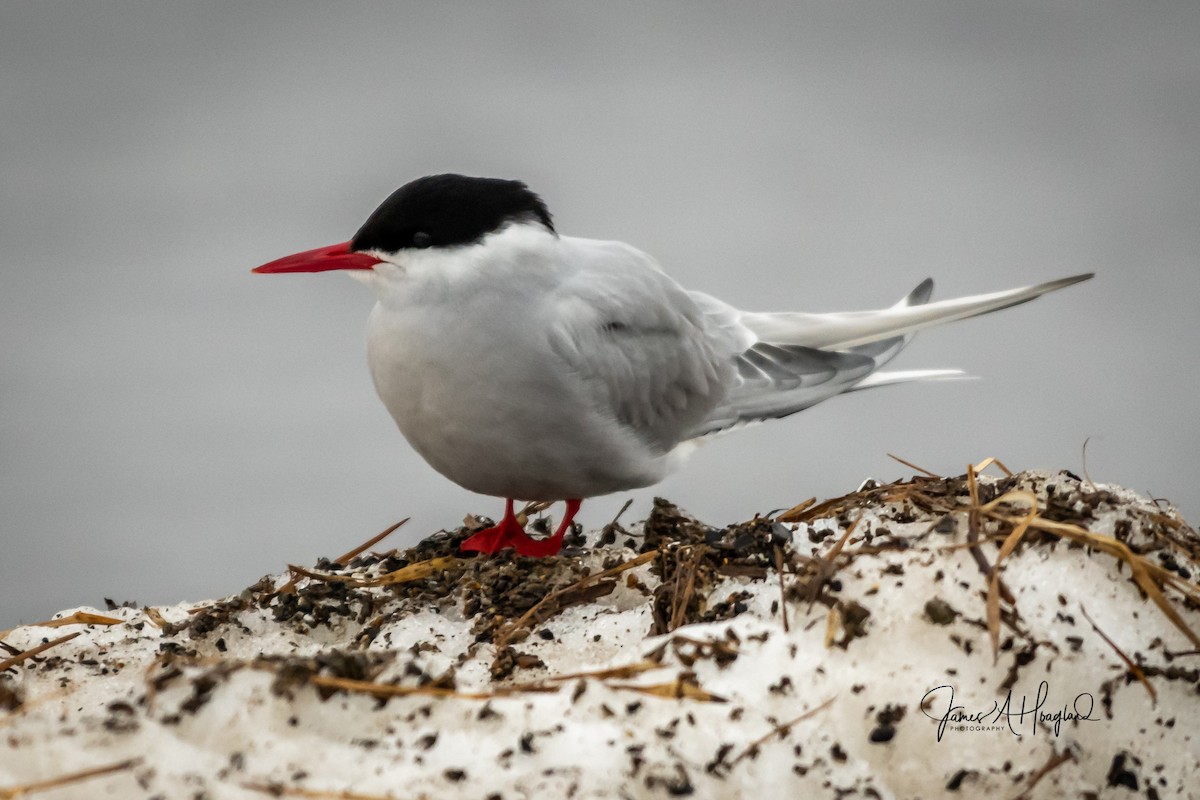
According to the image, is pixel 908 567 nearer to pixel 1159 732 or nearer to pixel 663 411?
pixel 1159 732

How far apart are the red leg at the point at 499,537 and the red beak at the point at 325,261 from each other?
2.42ft

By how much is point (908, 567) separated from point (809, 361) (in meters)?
1.63

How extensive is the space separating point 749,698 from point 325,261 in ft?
5.43

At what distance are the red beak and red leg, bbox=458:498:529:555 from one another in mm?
739

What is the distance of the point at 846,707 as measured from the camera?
1.93 metres

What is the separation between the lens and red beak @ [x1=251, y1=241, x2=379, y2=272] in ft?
9.96

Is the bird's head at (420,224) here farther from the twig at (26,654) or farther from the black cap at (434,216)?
the twig at (26,654)

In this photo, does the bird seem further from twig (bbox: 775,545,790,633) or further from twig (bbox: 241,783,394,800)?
twig (bbox: 241,783,394,800)

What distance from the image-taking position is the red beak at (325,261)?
3.04 metres

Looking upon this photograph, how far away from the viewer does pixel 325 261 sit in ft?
9.96

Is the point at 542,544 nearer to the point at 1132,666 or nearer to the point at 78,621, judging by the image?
the point at 78,621

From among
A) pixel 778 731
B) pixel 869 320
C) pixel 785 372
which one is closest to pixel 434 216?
pixel 785 372

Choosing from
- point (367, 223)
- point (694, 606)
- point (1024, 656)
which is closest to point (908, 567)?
point (1024, 656)
